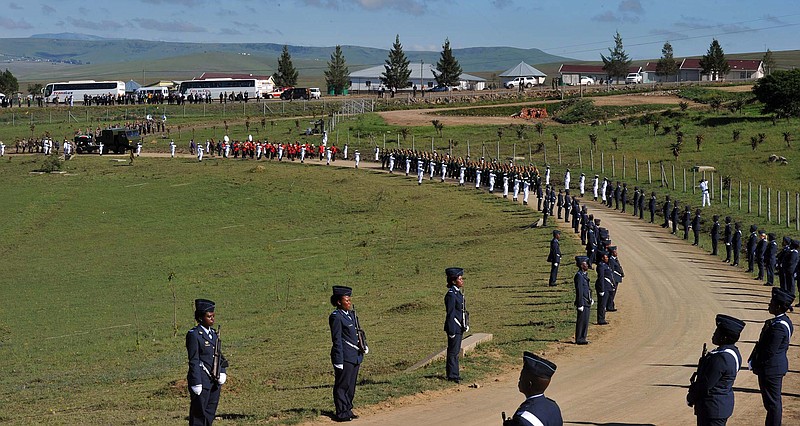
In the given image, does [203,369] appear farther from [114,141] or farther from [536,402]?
[114,141]

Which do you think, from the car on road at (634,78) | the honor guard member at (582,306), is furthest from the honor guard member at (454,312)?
the car on road at (634,78)

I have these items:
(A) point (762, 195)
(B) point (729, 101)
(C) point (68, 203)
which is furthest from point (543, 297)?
(B) point (729, 101)

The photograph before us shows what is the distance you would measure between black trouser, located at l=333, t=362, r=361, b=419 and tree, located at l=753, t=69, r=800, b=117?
70.1m

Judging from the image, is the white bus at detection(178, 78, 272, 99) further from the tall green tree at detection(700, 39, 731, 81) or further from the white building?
the tall green tree at detection(700, 39, 731, 81)

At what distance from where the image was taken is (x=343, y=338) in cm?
1494

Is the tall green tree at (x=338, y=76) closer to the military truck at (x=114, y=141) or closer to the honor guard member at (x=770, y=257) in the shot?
the military truck at (x=114, y=141)

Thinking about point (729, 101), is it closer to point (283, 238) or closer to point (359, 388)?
point (283, 238)

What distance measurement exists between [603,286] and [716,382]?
37.2 ft

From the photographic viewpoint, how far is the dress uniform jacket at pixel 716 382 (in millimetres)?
12008

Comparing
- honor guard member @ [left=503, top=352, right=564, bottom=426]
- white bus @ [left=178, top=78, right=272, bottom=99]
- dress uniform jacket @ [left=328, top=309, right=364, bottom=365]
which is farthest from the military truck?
honor guard member @ [left=503, top=352, right=564, bottom=426]

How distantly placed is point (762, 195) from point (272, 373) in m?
35.2

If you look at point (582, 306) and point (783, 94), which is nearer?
point (582, 306)

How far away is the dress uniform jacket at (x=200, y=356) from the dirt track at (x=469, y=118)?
75.7 metres

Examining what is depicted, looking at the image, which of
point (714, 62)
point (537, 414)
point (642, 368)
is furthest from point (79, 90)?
point (537, 414)
